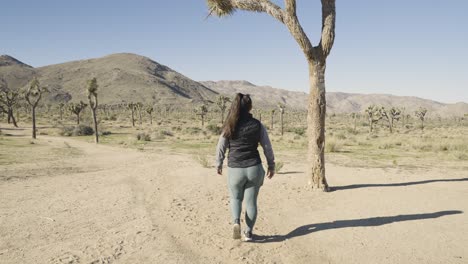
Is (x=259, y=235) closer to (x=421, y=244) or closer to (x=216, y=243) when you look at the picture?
(x=216, y=243)

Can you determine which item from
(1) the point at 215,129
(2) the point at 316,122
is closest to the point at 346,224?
(2) the point at 316,122

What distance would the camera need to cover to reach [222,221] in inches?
249

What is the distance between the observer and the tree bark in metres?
8.60

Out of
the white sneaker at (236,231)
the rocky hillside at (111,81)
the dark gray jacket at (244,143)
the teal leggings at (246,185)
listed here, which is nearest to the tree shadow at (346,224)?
the white sneaker at (236,231)

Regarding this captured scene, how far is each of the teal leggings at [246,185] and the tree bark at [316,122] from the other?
4.04 meters

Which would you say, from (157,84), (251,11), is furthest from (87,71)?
(251,11)

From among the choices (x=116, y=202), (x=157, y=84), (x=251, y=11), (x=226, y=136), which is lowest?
(x=116, y=202)

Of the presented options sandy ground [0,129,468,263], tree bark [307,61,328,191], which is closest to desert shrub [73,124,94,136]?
sandy ground [0,129,468,263]

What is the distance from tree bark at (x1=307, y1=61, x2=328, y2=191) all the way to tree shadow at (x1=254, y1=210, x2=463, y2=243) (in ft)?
7.90

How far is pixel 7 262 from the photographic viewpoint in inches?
179

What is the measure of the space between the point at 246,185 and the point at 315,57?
15.3 feet

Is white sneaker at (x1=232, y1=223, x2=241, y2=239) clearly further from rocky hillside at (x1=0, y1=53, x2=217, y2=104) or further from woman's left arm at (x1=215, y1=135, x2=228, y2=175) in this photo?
rocky hillside at (x1=0, y1=53, x2=217, y2=104)

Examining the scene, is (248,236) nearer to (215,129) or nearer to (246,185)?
(246,185)

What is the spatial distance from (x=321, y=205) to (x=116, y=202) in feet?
13.6
